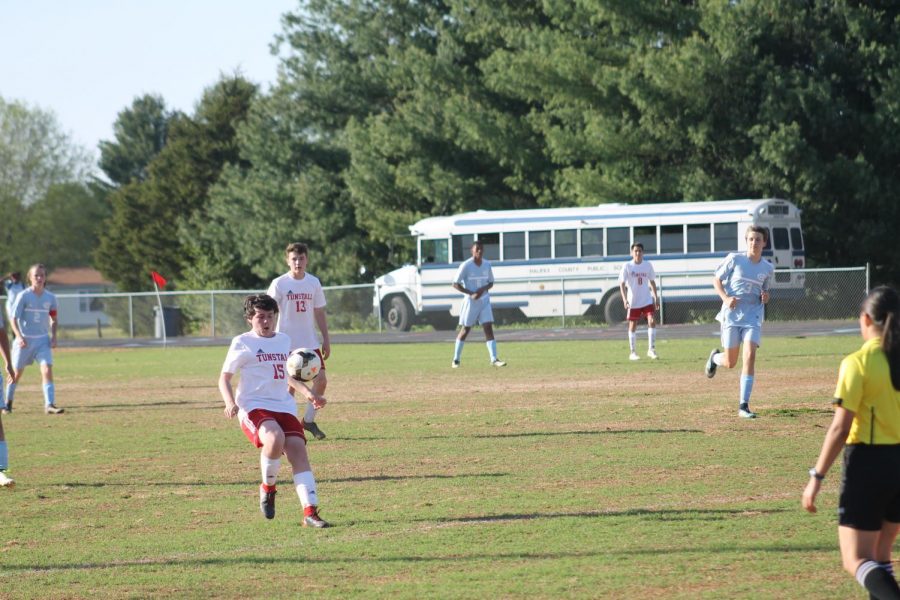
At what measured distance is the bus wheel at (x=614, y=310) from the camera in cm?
3703

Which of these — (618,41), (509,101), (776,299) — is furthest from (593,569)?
(509,101)

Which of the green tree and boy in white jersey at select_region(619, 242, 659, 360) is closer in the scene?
boy in white jersey at select_region(619, 242, 659, 360)

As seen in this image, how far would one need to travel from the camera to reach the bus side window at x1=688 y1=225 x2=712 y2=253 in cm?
3656

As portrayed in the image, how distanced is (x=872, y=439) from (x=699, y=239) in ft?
105

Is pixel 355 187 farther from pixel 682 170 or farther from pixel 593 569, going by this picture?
pixel 593 569

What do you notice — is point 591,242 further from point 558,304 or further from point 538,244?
point 558,304

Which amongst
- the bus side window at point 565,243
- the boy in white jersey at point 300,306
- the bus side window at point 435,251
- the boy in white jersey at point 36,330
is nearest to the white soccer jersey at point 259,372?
the boy in white jersey at point 300,306

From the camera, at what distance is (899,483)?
532 centimetres

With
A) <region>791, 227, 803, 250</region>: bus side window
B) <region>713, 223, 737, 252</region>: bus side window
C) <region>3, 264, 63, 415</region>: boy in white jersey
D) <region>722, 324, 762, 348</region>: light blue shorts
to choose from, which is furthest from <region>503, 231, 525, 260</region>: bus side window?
<region>722, 324, 762, 348</region>: light blue shorts

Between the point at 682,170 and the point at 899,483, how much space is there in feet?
119

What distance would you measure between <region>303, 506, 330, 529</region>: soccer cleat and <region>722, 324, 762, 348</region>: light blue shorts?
7.01 m

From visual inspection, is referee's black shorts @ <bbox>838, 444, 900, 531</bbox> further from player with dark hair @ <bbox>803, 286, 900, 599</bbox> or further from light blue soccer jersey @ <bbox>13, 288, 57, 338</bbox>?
light blue soccer jersey @ <bbox>13, 288, 57, 338</bbox>

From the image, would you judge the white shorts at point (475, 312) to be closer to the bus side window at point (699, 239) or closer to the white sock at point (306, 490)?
the bus side window at point (699, 239)

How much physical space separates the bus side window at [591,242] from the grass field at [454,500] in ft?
64.0
